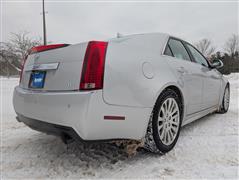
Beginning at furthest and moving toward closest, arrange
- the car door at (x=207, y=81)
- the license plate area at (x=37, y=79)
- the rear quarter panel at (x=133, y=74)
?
the car door at (x=207, y=81), the license plate area at (x=37, y=79), the rear quarter panel at (x=133, y=74)

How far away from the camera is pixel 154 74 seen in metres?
1.80

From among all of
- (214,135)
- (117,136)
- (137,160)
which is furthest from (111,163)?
(214,135)

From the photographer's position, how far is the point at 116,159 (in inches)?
74.2

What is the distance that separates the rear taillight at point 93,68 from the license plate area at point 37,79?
1.72 feet

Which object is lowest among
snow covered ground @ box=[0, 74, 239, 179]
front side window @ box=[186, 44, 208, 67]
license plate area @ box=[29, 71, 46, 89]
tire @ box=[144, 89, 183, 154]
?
snow covered ground @ box=[0, 74, 239, 179]

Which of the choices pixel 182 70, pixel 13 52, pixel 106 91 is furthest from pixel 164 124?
pixel 13 52

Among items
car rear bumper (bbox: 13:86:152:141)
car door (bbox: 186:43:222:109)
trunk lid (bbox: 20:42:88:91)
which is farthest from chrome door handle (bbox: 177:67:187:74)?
trunk lid (bbox: 20:42:88:91)

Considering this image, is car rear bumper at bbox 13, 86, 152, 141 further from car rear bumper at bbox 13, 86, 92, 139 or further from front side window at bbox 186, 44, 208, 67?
front side window at bbox 186, 44, 208, 67

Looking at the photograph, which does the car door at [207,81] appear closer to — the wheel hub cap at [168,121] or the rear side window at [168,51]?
the rear side window at [168,51]

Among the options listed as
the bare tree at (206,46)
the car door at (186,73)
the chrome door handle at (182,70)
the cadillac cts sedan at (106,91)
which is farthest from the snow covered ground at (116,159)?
the bare tree at (206,46)

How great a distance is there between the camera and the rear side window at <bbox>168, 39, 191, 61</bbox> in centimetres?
234

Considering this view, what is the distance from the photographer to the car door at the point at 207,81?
2.83 metres

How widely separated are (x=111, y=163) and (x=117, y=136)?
41 cm

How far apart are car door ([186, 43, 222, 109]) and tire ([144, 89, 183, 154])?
922mm
